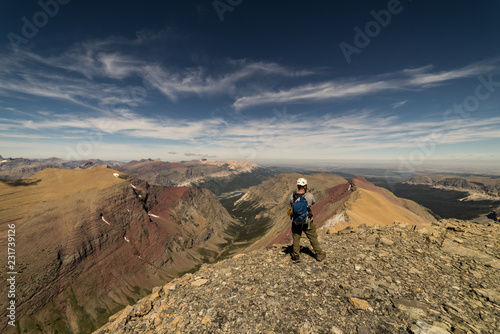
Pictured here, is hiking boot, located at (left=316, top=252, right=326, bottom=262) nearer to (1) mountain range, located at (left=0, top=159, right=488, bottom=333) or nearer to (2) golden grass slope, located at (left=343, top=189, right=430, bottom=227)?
(2) golden grass slope, located at (left=343, top=189, right=430, bottom=227)

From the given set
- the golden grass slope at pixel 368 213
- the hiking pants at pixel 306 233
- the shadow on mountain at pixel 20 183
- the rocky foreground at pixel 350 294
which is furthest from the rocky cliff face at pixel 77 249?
the golden grass slope at pixel 368 213

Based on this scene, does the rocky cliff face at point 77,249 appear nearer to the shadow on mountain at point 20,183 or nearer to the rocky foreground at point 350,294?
the shadow on mountain at point 20,183

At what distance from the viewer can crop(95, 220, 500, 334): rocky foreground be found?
651 cm

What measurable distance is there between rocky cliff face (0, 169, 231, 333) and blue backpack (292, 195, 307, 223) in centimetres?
12672

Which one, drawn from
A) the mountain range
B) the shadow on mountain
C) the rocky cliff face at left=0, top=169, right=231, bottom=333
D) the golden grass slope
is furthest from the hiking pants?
the shadow on mountain

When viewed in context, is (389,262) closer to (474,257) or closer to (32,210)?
(474,257)

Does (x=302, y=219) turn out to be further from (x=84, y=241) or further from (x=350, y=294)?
(x=84, y=241)

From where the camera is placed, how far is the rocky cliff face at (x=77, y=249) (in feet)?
282

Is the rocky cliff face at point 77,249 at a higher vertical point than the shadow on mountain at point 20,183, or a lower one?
lower

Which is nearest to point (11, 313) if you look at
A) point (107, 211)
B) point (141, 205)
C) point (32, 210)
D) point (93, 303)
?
point (93, 303)

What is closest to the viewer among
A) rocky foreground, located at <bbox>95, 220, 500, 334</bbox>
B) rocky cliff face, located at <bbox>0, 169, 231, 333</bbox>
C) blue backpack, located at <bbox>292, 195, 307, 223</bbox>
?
rocky foreground, located at <bbox>95, 220, 500, 334</bbox>

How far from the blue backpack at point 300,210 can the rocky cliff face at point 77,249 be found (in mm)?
Answer: 126717

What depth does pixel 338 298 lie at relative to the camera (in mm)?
7879

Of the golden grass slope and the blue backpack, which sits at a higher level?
the blue backpack
